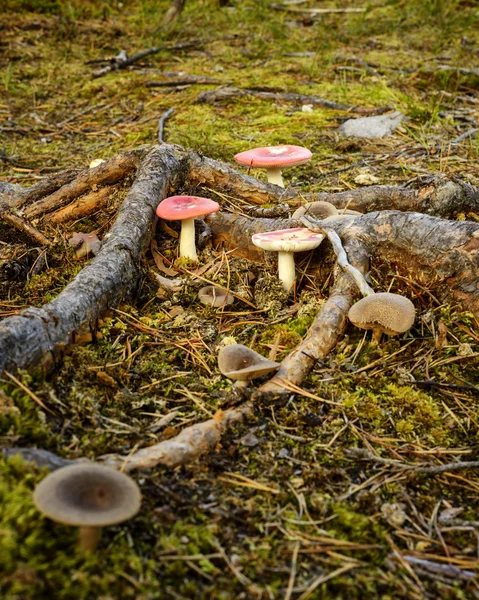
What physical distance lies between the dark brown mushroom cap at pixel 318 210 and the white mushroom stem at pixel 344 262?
0.33m

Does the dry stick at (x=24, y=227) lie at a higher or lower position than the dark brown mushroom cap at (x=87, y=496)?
lower

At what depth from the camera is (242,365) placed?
2607 mm

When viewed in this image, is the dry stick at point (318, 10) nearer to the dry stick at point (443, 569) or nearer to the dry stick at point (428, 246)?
the dry stick at point (428, 246)

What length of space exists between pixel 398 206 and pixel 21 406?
292cm

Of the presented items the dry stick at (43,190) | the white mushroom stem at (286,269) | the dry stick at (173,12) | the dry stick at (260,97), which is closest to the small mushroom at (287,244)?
the white mushroom stem at (286,269)

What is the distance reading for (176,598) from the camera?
66.0 inches

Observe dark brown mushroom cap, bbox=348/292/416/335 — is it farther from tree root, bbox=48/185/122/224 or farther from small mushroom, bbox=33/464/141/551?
tree root, bbox=48/185/122/224

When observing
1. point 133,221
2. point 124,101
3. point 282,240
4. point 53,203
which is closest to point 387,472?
point 282,240

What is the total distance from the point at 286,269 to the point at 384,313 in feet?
2.62

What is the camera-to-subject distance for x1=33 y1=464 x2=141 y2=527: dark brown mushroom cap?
1583mm

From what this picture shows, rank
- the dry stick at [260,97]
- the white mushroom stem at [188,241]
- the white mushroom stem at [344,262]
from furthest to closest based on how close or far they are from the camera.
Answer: the dry stick at [260,97] → the white mushroom stem at [188,241] → the white mushroom stem at [344,262]

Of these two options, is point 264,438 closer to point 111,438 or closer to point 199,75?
point 111,438

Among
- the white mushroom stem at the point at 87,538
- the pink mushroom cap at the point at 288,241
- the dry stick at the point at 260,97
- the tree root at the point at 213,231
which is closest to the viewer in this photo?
the white mushroom stem at the point at 87,538

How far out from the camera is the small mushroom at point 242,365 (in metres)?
2.55
